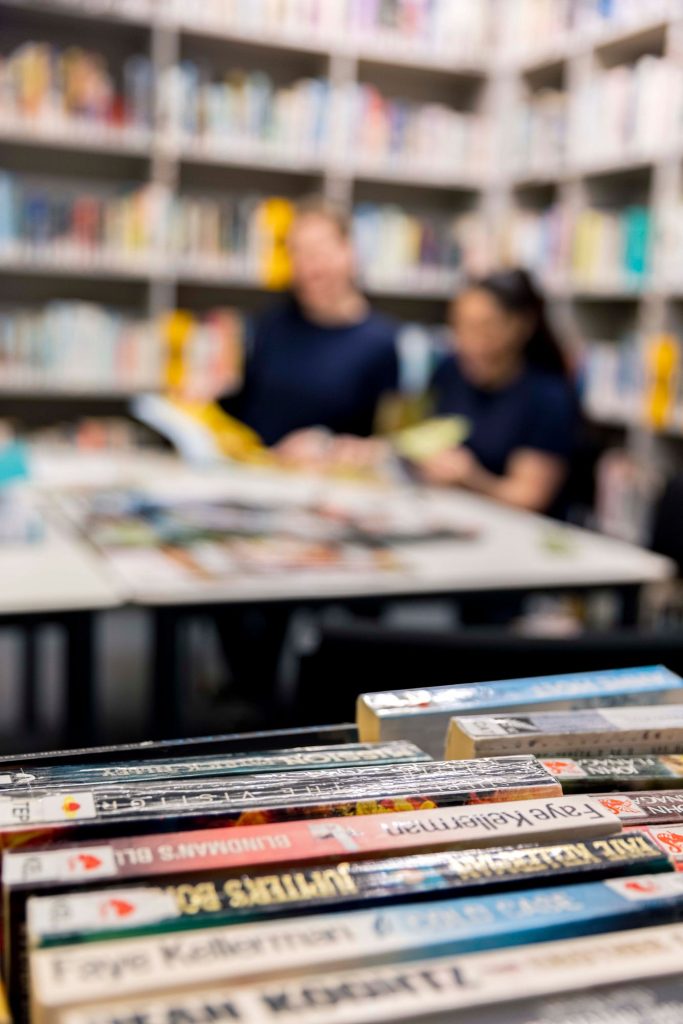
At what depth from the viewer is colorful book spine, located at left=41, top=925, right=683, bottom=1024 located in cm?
41

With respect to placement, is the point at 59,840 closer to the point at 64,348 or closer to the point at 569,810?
the point at 569,810

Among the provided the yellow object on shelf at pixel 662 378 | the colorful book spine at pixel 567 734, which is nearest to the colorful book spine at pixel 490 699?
the colorful book spine at pixel 567 734

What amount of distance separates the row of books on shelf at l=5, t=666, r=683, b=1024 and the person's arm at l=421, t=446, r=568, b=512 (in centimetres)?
203

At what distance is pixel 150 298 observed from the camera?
4.22 meters

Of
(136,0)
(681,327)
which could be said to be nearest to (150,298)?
(136,0)

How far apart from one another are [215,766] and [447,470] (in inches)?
83.3

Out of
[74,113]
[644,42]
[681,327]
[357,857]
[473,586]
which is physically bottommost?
[473,586]

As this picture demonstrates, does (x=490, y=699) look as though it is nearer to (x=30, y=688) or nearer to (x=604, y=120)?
(x=30, y=688)

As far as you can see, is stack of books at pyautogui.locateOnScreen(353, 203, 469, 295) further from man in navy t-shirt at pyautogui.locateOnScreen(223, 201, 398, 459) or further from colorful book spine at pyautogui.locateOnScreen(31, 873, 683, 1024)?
A: colorful book spine at pyautogui.locateOnScreen(31, 873, 683, 1024)

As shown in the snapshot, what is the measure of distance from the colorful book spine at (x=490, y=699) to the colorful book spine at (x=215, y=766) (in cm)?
2

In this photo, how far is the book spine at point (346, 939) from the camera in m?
0.42

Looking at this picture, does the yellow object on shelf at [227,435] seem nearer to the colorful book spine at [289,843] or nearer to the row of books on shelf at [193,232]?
the row of books on shelf at [193,232]

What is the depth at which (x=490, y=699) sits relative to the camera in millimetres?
731

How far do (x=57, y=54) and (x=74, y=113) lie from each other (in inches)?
9.1
